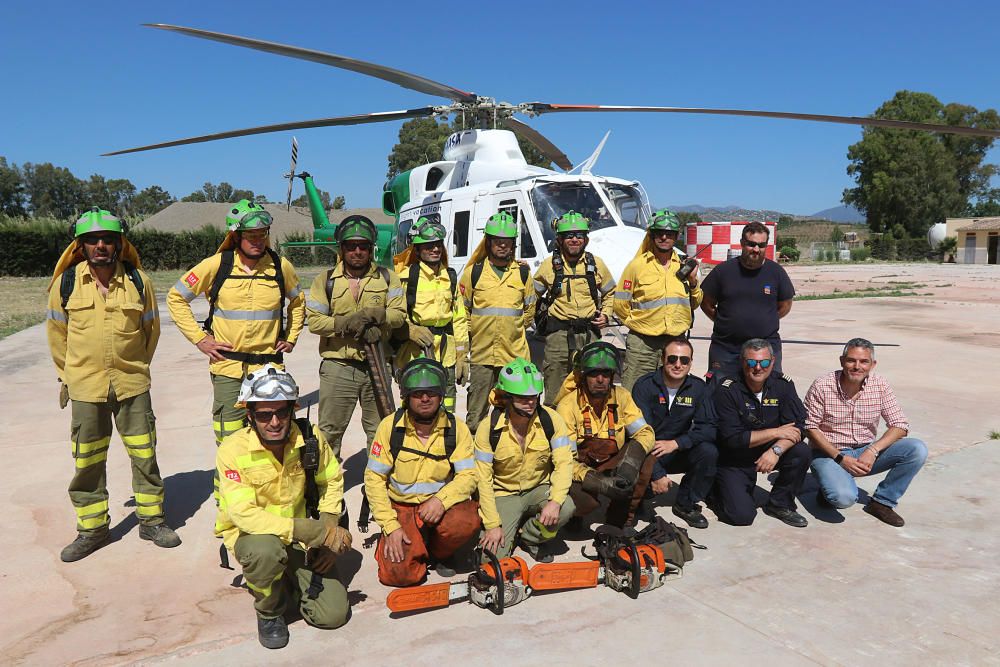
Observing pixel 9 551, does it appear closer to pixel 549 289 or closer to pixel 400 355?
pixel 400 355

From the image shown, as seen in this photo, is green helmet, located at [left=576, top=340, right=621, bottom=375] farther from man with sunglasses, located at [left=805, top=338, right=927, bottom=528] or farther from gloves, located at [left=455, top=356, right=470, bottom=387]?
man with sunglasses, located at [left=805, top=338, right=927, bottom=528]

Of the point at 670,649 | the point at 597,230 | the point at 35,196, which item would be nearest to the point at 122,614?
the point at 670,649

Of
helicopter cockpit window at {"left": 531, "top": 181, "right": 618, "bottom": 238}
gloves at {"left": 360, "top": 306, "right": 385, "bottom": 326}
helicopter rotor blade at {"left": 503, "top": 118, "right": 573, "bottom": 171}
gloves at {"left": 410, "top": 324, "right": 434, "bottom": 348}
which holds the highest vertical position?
helicopter rotor blade at {"left": 503, "top": 118, "right": 573, "bottom": 171}

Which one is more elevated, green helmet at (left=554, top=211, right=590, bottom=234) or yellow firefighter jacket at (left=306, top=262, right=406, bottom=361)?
green helmet at (left=554, top=211, right=590, bottom=234)

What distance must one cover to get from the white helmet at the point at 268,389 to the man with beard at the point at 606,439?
5.92 feet

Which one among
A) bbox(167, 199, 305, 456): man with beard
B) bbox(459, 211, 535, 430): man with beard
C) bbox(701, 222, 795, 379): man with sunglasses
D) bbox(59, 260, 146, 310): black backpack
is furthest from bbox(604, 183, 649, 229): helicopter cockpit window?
bbox(59, 260, 146, 310): black backpack

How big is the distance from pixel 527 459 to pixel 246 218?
7.31 ft

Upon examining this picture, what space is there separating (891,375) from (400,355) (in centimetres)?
667

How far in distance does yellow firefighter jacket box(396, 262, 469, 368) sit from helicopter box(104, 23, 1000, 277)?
3163 mm

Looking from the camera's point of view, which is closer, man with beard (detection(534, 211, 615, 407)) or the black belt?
the black belt

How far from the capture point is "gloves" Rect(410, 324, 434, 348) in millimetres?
4930

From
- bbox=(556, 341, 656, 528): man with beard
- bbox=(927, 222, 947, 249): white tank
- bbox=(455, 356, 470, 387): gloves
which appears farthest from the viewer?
bbox=(927, 222, 947, 249): white tank

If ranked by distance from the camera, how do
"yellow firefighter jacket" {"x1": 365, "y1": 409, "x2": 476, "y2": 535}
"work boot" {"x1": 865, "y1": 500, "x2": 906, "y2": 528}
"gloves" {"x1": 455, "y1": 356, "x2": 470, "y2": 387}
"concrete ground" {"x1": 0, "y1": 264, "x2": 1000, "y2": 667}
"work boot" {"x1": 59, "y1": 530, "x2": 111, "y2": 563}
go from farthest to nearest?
"gloves" {"x1": 455, "y1": 356, "x2": 470, "y2": 387} → "work boot" {"x1": 865, "y1": 500, "x2": 906, "y2": 528} → "work boot" {"x1": 59, "y1": 530, "x2": 111, "y2": 563} → "yellow firefighter jacket" {"x1": 365, "y1": 409, "x2": 476, "y2": 535} → "concrete ground" {"x1": 0, "y1": 264, "x2": 1000, "y2": 667}

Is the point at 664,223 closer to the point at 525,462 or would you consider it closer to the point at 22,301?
the point at 525,462
